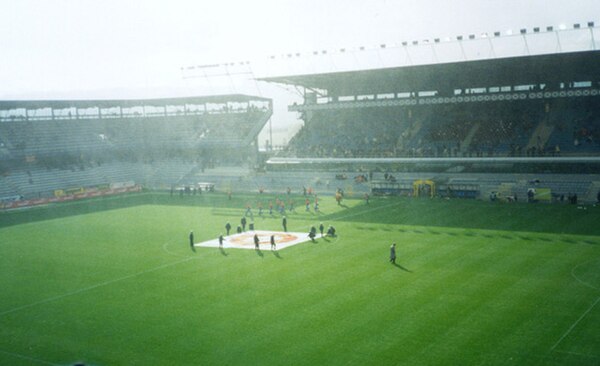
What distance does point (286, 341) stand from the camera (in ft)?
54.5

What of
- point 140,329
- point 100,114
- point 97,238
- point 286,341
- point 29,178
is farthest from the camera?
point 100,114

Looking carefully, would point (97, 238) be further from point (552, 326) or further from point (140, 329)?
point (552, 326)

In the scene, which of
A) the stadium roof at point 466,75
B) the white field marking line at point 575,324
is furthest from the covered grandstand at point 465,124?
the white field marking line at point 575,324

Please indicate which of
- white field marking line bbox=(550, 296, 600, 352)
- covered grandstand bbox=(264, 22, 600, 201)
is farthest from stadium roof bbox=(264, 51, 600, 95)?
white field marking line bbox=(550, 296, 600, 352)

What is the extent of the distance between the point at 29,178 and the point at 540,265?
54.8m

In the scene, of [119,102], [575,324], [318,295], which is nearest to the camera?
[575,324]

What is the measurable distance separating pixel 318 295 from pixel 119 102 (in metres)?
63.0

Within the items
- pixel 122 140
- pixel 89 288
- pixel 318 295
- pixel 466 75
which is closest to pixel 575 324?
pixel 318 295

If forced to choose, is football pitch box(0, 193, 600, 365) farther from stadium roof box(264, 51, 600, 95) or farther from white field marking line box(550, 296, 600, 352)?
stadium roof box(264, 51, 600, 95)

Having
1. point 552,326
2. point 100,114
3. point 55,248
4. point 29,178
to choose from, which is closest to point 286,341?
point 552,326

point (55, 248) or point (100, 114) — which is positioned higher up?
point (100, 114)

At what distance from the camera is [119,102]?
252 feet

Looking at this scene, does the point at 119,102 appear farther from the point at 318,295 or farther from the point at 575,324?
the point at 575,324

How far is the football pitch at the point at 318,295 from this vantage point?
629 inches
